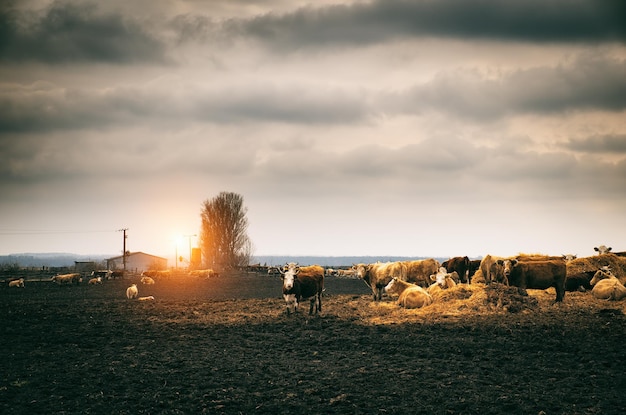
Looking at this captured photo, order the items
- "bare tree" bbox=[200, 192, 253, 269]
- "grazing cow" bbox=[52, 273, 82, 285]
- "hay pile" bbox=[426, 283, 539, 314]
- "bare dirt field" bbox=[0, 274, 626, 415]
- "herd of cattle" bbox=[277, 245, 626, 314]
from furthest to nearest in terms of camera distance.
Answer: "bare tree" bbox=[200, 192, 253, 269], "grazing cow" bbox=[52, 273, 82, 285], "herd of cattle" bbox=[277, 245, 626, 314], "hay pile" bbox=[426, 283, 539, 314], "bare dirt field" bbox=[0, 274, 626, 415]

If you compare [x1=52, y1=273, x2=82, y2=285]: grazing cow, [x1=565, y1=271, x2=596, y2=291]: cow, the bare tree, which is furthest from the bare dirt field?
the bare tree

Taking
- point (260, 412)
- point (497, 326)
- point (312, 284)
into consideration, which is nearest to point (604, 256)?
point (497, 326)

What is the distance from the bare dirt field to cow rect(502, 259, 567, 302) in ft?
2.75

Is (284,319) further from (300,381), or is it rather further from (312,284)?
(300,381)

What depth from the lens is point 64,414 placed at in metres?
9.30

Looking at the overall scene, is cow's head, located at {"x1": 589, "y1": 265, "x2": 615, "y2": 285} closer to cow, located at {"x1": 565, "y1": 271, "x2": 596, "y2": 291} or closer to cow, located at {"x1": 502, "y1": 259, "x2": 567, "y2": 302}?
cow, located at {"x1": 565, "y1": 271, "x2": 596, "y2": 291}

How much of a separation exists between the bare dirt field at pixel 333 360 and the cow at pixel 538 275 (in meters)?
0.84

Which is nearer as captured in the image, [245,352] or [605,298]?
[245,352]

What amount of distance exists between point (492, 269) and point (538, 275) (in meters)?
5.61

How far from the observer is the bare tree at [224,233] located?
8994 centimetres

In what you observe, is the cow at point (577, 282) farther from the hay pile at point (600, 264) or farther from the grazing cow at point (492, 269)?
the grazing cow at point (492, 269)

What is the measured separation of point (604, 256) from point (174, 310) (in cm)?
2027

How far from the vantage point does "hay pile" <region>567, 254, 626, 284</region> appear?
25.2 metres

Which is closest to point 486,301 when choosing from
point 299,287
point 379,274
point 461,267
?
point 299,287
